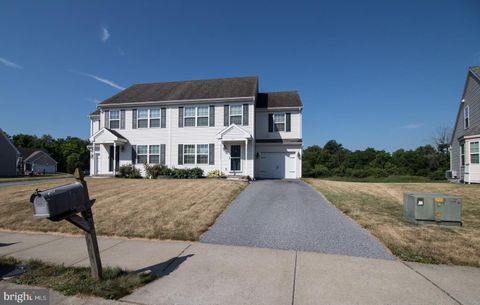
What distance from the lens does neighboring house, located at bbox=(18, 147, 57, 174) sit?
161 ft

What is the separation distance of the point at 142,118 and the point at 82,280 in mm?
17830

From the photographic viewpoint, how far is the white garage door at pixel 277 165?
748 inches

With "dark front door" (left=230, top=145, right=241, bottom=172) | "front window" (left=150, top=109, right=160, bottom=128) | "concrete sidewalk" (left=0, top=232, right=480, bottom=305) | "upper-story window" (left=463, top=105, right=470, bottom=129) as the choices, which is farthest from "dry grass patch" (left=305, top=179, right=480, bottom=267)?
"front window" (left=150, top=109, right=160, bottom=128)

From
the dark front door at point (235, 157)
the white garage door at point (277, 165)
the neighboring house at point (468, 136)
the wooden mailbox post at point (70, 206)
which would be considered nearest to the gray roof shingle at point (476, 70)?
the neighboring house at point (468, 136)

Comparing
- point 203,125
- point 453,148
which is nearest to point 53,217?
point 203,125

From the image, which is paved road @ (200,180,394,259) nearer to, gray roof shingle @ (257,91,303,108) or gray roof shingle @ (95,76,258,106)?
gray roof shingle @ (95,76,258,106)

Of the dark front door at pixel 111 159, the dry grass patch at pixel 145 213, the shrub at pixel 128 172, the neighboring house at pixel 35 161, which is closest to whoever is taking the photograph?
the dry grass patch at pixel 145 213

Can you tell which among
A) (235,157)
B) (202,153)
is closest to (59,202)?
(235,157)

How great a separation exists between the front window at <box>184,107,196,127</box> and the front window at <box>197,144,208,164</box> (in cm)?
185

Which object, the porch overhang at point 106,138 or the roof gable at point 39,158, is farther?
the roof gable at point 39,158

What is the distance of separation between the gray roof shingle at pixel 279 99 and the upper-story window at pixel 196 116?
4509 mm

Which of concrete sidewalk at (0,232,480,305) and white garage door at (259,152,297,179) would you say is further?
white garage door at (259,152,297,179)

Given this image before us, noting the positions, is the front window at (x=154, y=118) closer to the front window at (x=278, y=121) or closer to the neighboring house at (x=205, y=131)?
the neighboring house at (x=205, y=131)

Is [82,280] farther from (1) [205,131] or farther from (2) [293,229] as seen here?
(1) [205,131]
